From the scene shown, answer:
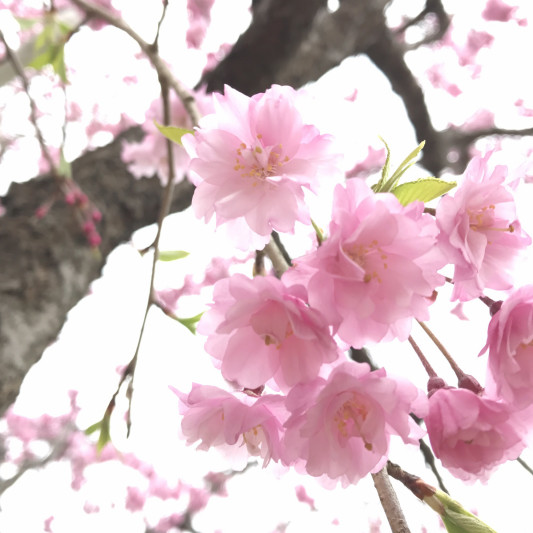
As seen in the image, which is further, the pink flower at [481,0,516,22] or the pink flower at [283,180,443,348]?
the pink flower at [481,0,516,22]

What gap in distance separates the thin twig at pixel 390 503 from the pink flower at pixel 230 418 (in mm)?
104

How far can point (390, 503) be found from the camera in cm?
42

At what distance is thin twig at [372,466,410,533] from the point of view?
1.35 ft

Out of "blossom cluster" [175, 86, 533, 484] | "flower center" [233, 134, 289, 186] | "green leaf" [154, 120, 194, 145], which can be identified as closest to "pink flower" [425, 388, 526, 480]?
"blossom cluster" [175, 86, 533, 484]

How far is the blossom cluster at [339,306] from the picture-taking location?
0.43m

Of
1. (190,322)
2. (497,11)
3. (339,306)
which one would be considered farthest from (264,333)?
(497,11)

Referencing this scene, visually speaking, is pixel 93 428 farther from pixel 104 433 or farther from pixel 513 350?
pixel 513 350

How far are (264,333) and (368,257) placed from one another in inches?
4.7

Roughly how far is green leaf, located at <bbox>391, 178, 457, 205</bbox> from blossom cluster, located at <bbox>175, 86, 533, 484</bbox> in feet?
0.04

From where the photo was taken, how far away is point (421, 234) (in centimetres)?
44

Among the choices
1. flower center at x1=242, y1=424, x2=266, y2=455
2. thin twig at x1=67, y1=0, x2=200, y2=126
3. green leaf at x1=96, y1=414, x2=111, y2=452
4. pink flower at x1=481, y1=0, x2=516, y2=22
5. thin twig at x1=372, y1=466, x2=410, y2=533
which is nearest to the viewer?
thin twig at x1=372, y1=466, x2=410, y2=533

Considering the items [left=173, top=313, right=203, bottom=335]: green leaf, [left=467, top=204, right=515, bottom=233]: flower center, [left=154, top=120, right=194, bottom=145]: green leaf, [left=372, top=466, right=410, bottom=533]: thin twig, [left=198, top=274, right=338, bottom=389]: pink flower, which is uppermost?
[left=154, top=120, right=194, bottom=145]: green leaf

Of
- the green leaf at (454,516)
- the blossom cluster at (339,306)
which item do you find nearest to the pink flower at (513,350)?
the blossom cluster at (339,306)

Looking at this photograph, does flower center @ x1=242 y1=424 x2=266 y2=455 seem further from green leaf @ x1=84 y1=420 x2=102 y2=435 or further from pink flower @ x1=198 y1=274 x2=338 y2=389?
green leaf @ x1=84 y1=420 x2=102 y2=435
